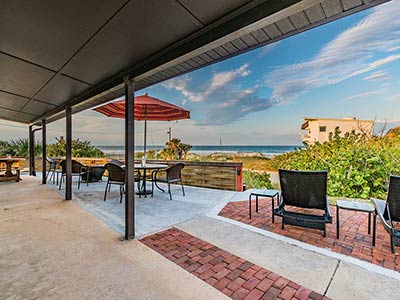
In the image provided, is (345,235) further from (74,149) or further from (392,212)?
(74,149)

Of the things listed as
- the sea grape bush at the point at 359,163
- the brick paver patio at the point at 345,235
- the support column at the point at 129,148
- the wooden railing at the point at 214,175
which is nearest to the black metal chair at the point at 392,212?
the brick paver patio at the point at 345,235

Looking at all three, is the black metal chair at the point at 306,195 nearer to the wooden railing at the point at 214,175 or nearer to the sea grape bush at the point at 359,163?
the sea grape bush at the point at 359,163

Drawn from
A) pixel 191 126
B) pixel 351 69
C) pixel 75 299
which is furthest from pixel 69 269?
pixel 191 126

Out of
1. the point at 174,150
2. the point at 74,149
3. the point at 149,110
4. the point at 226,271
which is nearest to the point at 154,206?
the point at 226,271

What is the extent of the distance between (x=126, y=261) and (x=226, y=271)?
39.8 inches

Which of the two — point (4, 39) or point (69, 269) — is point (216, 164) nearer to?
point (69, 269)

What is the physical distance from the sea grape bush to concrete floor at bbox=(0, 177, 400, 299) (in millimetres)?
2761

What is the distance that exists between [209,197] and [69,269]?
10.2 feet

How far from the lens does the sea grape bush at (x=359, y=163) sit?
4.02 m

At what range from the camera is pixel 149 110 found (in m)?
5.39

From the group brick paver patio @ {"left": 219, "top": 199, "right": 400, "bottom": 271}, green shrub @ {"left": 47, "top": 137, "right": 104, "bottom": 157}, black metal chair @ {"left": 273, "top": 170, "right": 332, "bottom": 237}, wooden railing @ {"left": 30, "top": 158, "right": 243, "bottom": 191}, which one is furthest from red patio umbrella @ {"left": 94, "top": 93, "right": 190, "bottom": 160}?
green shrub @ {"left": 47, "top": 137, "right": 104, "bottom": 157}

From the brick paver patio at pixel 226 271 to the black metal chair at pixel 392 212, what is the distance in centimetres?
125

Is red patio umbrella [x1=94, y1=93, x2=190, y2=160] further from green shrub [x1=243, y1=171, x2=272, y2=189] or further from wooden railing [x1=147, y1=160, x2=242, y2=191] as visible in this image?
green shrub [x1=243, y1=171, x2=272, y2=189]

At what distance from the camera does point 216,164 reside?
551 centimetres
